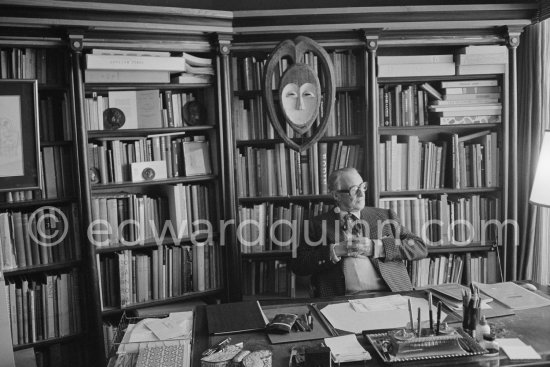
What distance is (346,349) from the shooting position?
195 cm

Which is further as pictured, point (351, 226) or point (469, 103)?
point (469, 103)

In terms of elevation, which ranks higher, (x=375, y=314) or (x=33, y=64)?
(x=33, y=64)

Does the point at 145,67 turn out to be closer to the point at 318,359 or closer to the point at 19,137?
→ the point at 19,137

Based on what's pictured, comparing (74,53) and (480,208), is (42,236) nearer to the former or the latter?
(74,53)

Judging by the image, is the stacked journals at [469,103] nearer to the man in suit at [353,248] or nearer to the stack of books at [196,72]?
the man in suit at [353,248]

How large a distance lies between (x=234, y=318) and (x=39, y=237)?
1.54 meters

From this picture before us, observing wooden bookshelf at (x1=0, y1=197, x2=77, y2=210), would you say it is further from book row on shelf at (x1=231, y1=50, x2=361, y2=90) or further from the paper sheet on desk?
the paper sheet on desk

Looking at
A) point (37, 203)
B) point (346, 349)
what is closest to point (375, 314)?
point (346, 349)

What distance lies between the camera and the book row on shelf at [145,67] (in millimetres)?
3184

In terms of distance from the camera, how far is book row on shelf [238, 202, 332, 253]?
364 cm

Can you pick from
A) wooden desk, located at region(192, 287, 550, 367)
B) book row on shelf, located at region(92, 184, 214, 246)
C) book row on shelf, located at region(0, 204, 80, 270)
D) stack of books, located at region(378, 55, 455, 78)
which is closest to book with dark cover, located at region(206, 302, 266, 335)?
wooden desk, located at region(192, 287, 550, 367)

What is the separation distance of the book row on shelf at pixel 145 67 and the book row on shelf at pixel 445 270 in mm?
1873

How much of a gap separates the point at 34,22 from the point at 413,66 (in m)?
2.25

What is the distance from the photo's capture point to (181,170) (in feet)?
11.7
